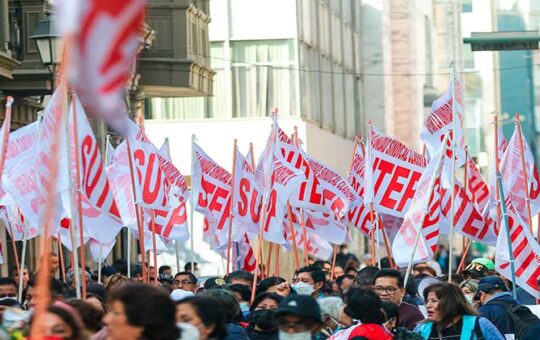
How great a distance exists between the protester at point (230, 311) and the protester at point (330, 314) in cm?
78

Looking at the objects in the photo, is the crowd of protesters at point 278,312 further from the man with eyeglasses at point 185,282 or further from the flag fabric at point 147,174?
the flag fabric at point 147,174

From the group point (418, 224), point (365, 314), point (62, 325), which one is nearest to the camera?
point (62, 325)

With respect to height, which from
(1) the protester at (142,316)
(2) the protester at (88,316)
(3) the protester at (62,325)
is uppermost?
(1) the protester at (142,316)

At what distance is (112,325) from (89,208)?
9891mm

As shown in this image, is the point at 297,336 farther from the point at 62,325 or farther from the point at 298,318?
the point at 62,325

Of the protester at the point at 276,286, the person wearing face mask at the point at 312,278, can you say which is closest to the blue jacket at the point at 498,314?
the protester at the point at 276,286

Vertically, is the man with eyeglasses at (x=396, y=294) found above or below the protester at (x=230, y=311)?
below

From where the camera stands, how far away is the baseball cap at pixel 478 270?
58.4 feet

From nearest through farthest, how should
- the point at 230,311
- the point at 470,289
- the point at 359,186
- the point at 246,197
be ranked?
the point at 230,311 → the point at 470,289 → the point at 246,197 → the point at 359,186

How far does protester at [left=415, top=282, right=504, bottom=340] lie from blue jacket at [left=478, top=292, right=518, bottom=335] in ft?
6.14

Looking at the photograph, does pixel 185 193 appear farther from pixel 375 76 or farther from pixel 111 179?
pixel 375 76

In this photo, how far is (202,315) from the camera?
360 inches

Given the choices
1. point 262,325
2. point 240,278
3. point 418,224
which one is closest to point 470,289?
point 240,278

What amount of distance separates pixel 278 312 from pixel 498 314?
4.24m
